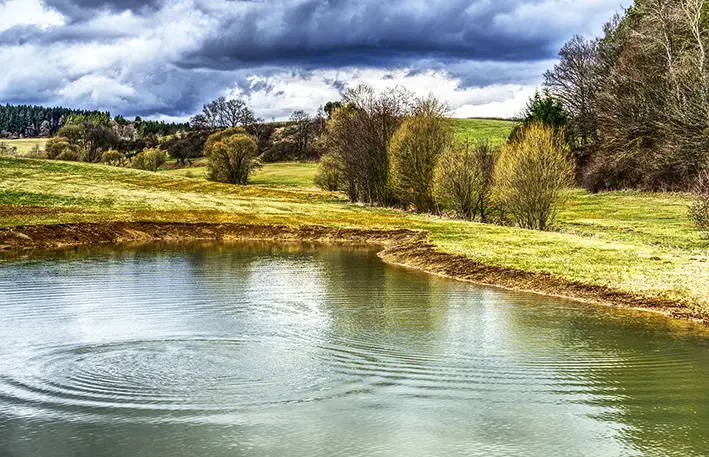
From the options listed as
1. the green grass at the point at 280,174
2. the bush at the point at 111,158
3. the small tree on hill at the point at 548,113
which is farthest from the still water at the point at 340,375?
the bush at the point at 111,158

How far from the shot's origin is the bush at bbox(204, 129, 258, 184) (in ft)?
349

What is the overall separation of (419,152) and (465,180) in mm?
7485

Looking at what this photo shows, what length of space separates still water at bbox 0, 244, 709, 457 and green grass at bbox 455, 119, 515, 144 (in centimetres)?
10520

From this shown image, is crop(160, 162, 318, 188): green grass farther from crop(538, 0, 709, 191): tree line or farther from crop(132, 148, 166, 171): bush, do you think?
crop(538, 0, 709, 191): tree line

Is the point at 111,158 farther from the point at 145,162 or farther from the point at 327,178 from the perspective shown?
the point at 327,178

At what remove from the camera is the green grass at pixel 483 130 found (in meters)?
130

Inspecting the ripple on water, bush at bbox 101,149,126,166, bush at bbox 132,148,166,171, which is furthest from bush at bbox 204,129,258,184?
the ripple on water

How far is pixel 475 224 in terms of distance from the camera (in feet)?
155

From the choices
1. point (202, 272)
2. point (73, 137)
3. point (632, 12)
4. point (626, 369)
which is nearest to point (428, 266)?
point (202, 272)

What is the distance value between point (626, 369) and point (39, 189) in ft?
191

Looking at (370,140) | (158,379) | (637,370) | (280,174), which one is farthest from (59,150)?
(637,370)

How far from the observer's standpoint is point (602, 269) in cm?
2617

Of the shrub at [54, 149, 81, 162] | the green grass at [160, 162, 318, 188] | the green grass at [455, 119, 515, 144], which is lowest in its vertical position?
the green grass at [160, 162, 318, 188]

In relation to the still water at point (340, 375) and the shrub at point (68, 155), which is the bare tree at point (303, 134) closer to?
the shrub at point (68, 155)
